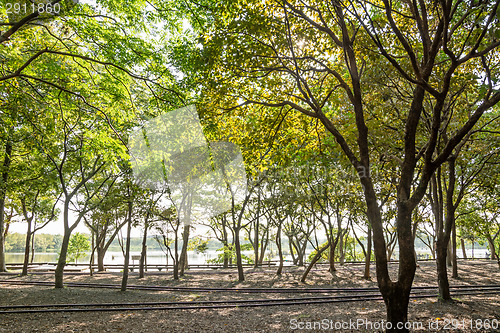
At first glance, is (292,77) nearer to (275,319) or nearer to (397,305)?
(397,305)

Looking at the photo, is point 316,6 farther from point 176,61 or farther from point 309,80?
point 176,61

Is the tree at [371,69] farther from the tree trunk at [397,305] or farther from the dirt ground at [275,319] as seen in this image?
the dirt ground at [275,319]

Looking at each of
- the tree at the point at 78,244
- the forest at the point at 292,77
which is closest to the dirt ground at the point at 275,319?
the forest at the point at 292,77

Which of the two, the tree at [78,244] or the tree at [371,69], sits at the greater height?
the tree at [371,69]

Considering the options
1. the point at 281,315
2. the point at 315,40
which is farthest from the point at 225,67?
the point at 281,315

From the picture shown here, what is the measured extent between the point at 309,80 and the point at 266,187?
407 inches

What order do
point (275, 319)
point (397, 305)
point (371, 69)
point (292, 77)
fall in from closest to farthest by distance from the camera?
point (397, 305) < point (371, 69) < point (275, 319) < point (292, 77)

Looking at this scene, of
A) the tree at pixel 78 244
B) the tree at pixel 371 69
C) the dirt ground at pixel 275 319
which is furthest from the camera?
the tree at pixel 78 244

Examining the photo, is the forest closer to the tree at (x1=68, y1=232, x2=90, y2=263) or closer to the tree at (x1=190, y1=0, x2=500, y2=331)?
the tree at (x1=190, y1=0, x2=500, y2=331)

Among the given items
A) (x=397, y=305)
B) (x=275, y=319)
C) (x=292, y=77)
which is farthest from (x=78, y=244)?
(x=397, y=305)

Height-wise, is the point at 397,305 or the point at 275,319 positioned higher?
the point at 397,305

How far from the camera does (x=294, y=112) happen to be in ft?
26.6

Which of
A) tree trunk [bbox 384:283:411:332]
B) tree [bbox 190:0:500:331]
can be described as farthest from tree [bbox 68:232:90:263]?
tree trunk [bbox 384:283:411:332]

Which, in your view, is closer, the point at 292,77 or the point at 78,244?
the point at 292,77
